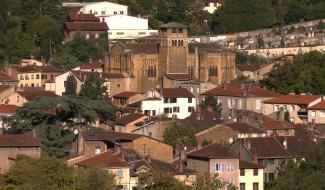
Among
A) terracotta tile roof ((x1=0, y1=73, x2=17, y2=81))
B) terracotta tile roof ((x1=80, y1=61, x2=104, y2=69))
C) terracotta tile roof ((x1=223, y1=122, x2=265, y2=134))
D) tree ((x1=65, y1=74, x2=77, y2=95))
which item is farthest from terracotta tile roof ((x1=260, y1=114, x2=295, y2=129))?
terracotta tile roof ((x1=0, y1=73, x2=17, y2=81))

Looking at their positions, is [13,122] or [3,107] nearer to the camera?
[13,122]

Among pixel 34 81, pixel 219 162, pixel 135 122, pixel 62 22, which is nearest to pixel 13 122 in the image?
pixel 135 122

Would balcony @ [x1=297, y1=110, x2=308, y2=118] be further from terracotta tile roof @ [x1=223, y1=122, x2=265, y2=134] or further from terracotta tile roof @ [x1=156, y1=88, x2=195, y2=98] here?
terracotta tile roof @ [x1=223, y1=122, x2=265, y2=134]

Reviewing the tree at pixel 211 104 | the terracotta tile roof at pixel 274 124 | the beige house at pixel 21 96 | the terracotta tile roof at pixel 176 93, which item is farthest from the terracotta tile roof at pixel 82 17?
the terracotta tile roof at pixel 274 124

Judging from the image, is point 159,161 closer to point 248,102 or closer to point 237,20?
point 248,102

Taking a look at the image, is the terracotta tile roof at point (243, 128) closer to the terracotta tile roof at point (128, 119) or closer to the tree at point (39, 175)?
the terracotta tile roof at point (128, 119)

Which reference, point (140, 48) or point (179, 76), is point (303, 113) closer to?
point (179, 76)
